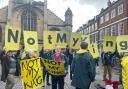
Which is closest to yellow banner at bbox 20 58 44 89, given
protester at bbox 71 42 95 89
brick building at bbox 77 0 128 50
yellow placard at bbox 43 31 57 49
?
protester at bbox 71 42 95 89

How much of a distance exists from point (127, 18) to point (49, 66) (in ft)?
118

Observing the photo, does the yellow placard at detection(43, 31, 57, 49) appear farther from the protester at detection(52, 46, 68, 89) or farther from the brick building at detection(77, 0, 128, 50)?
the brick building at detection(77, 0, 128, 50)

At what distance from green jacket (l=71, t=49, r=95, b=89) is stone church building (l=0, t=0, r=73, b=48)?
1835 inches

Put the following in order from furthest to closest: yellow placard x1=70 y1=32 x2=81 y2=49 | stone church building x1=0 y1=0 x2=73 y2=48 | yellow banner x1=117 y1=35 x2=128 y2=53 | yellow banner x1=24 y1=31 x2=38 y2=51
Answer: stone church building x1=0 y1=0 x2=73 y2=48, yellow placard x1=70 y1=32 x2=81 y2=49, yellow banner x1=117 y1=35 x2=128 y2=53, yellow banner x1=24 y1=31 x2=38 y2=51

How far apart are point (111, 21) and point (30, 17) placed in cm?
1291

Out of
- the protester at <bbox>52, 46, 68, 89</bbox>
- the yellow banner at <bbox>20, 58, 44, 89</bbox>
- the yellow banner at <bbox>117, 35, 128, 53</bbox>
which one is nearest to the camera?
the yellow banner at <bbox>20, 58, 44, 89</bbox>

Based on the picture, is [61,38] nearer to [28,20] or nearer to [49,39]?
[49,39]

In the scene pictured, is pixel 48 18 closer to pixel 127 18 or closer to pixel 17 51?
pixel 127 18

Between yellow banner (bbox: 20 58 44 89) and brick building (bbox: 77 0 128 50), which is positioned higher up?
brick building (bbox: 77 0 128 50)

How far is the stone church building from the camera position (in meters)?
55.7

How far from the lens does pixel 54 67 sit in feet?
37.5

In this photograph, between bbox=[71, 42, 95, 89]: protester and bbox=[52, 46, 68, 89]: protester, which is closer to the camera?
bbox=[71, 42, 95, 89]: protester

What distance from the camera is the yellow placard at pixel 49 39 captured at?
14.5 m

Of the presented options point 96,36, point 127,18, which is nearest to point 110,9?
point 127,18
